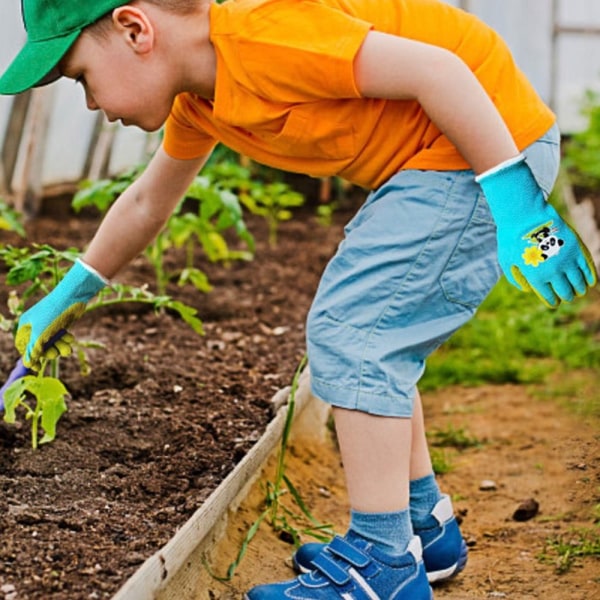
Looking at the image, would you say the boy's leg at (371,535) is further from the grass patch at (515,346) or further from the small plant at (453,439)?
the grass patch at (515,346)

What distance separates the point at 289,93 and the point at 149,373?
135 centimetres

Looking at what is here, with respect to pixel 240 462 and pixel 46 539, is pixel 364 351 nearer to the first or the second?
pixel 240 462

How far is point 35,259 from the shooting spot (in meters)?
2.62

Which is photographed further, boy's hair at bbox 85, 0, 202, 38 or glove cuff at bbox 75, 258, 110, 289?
glove cuff at bbox 75, 258, 110, 289

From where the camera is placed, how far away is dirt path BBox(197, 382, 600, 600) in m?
2.38

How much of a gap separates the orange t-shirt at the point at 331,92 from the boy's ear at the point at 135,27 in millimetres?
113

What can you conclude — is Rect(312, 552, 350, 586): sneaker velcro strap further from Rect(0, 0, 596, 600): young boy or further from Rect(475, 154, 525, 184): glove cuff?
Rect(475, 154, 525, 184): glove cuff

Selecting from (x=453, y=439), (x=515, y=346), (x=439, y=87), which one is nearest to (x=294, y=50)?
(x=439, y=87)

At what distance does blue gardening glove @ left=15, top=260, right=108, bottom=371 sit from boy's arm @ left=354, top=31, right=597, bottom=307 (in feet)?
2.63

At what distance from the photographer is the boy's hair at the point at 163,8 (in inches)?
79.6

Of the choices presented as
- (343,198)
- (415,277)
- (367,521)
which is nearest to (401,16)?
(415,277)

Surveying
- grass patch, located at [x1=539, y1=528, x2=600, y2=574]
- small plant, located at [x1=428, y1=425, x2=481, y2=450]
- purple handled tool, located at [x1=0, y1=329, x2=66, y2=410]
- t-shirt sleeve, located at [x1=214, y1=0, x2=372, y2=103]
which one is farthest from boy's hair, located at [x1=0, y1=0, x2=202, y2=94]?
small plant, located at [x1=428, y1=425, x2=481, y2=450]

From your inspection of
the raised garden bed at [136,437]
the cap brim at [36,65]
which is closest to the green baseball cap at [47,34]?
the cap brim at [36,65]

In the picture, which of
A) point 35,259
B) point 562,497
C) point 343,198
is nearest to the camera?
point 35,259
